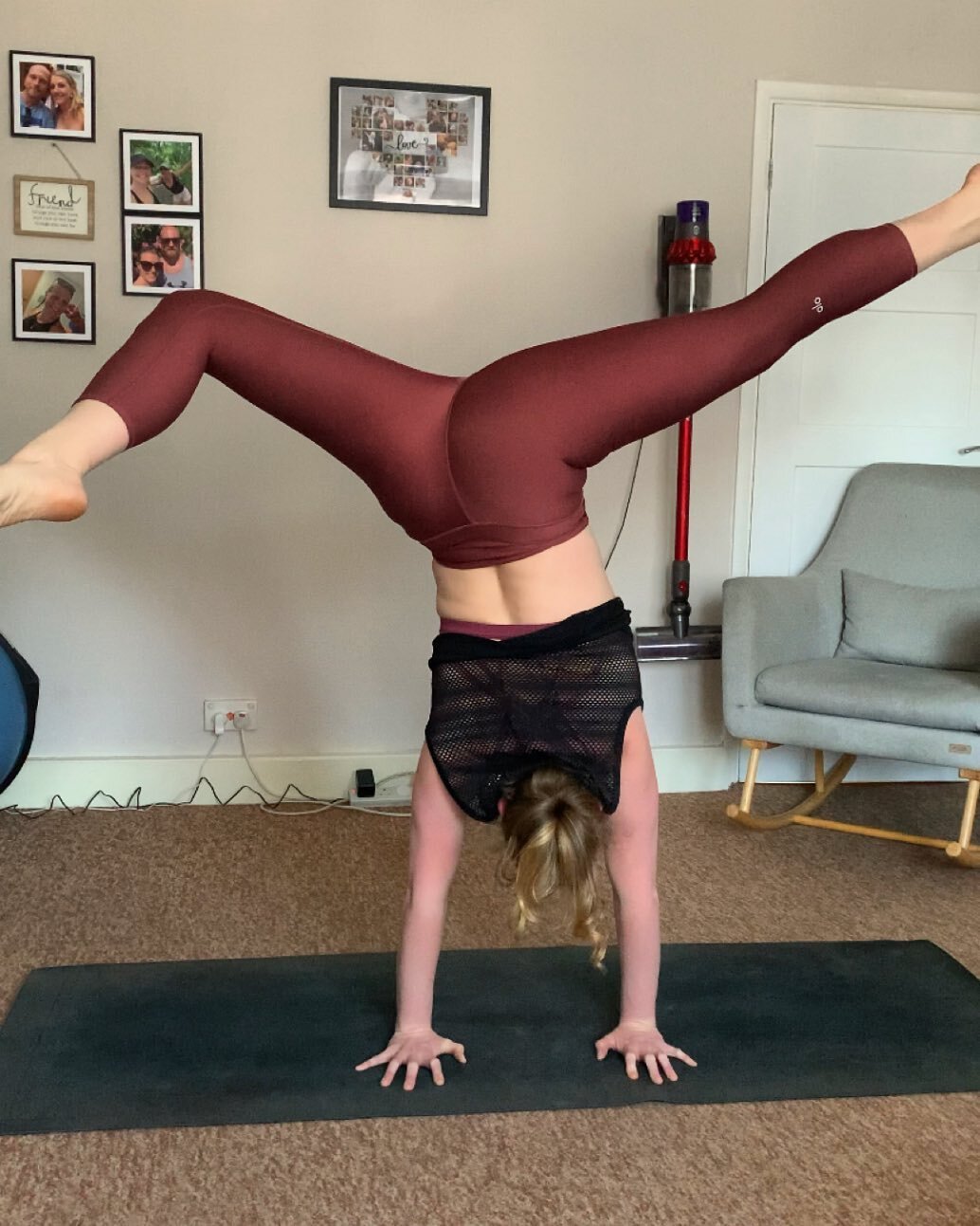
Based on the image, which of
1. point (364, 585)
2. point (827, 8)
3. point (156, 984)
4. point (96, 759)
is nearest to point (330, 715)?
point (364, 585)

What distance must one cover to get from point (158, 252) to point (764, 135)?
5.97 feet

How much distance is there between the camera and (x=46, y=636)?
3488 millimetres

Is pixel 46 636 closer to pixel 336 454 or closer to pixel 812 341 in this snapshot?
pixel 336 454

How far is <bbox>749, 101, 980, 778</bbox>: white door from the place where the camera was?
3.64 meters

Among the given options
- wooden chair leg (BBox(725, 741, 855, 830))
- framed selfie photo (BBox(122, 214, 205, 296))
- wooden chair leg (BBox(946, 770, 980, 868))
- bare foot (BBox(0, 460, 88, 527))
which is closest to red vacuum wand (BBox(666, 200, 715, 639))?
wooden chair leg (BBox(725, 741, 855, 830))

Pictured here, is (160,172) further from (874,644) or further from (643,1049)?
(643,1049)

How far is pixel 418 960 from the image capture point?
1941 mm

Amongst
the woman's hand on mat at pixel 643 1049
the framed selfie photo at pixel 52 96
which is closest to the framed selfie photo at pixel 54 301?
the framed selfie photo at pixel 52 96

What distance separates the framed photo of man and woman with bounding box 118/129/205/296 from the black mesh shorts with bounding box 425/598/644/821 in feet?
6.47

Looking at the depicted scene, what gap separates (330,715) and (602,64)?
6.84ft

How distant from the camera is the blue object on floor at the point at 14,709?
284 centimetres

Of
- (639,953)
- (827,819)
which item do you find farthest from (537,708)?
(827,819)

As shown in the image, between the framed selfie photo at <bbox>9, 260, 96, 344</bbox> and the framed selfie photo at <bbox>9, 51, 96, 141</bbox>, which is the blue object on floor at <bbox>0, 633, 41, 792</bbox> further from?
the framed selfie photo at <bbox>9, 51, 96, 141</bbox>

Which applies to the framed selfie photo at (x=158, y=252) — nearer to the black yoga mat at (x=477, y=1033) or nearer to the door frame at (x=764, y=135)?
the door frame at (x=764, y=135)
